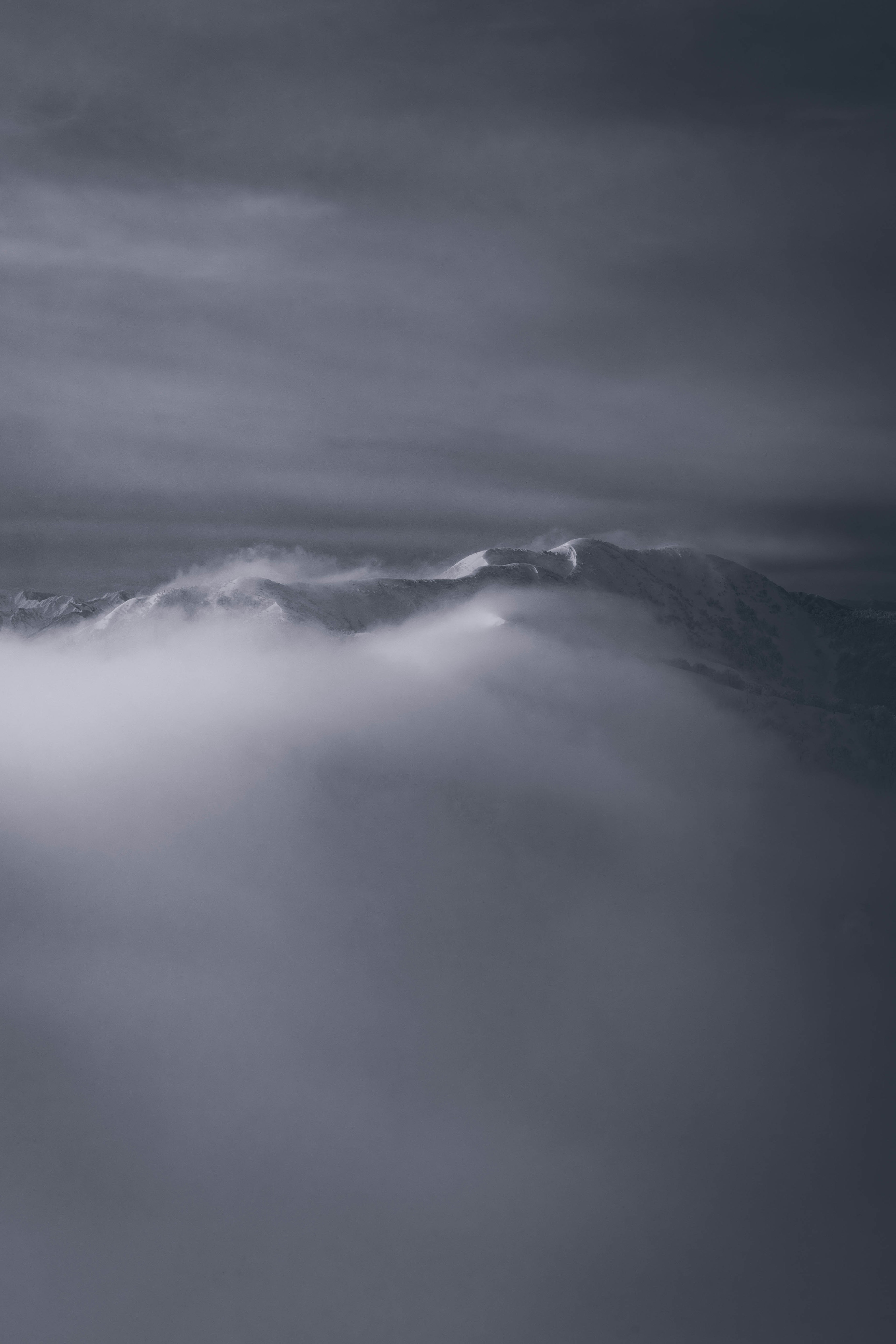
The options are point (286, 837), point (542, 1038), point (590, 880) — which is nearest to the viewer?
point (542, 1038)

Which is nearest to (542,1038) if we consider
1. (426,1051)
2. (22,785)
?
(426,1051)

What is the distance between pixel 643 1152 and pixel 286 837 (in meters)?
64.5

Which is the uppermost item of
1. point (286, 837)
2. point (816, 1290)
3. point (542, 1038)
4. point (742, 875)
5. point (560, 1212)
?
point (286, 837)

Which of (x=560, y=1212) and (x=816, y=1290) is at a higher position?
(x=560, y=1212)

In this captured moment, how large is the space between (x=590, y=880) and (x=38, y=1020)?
88.0m

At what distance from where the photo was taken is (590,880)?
17725cm

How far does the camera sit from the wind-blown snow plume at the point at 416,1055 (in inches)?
4481

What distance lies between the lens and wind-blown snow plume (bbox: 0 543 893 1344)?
114m

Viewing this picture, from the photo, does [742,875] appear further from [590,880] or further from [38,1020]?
[38,1020]

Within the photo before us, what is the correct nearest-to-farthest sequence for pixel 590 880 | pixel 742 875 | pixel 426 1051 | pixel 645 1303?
pixel 645 1303
pixel 426 1051
pixel 590 880
pixel 742 875

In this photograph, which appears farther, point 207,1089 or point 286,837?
point 286,837

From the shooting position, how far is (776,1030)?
563 ft

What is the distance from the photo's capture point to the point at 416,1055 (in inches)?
5527

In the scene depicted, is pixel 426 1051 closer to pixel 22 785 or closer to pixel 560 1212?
pixel 560 1212
